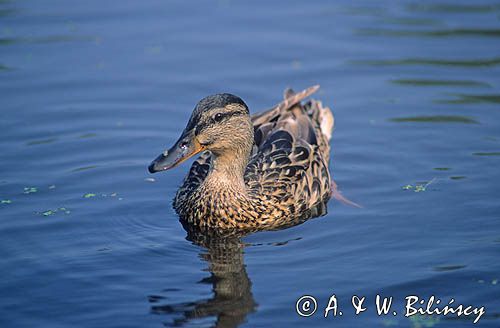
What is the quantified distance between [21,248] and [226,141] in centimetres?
235

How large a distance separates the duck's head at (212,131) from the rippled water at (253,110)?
0.88m

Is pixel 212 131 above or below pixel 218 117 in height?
below

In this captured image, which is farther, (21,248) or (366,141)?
(366,141)

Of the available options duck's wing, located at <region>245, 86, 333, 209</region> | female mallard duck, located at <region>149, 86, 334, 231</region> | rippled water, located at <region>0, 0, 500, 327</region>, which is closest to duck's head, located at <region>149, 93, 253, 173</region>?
female mallard duck, located at <region>149, 86, 334, 231</region>

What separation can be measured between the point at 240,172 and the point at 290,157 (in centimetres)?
83

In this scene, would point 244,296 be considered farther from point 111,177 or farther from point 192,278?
point 111,177

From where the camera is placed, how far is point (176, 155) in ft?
30.8

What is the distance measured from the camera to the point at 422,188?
10.7 m

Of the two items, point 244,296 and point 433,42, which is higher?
point 433,42

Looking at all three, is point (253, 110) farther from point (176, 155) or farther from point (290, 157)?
point (176, 155)

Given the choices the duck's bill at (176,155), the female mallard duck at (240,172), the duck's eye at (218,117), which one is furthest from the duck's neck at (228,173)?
the duck's bill at (176,155)

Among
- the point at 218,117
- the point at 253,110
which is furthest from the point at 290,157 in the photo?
the point at 253,110

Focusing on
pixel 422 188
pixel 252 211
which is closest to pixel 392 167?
pixel 422 188

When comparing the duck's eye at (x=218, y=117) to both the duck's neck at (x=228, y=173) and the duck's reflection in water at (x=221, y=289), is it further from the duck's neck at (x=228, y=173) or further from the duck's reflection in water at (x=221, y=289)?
the duck's reflection in water at (x=221, y=289)
